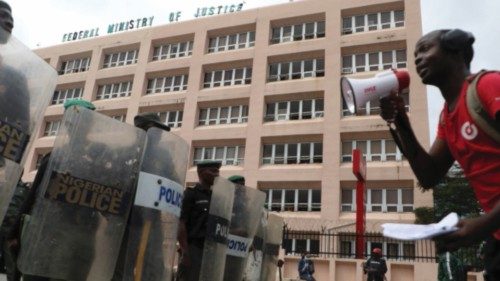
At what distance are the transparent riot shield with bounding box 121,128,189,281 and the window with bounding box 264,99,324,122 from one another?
19.9 m

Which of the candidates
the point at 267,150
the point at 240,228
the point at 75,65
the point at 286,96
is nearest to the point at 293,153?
the point at 267,150

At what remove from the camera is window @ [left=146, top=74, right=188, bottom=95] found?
2753 cm

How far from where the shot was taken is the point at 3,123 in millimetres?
2512

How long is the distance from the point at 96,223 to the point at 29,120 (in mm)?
825

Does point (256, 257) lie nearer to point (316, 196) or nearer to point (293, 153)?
point (316, 196)

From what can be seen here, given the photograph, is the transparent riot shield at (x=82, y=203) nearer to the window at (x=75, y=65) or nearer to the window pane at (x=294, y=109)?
the window pane at (x=294, y=109)

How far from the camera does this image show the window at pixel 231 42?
2673 cm

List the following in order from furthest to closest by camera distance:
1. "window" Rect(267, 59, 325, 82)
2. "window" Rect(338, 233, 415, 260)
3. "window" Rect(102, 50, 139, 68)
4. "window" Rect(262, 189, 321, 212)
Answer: "window" Rect(102, 50, 139, 68) < "window" Rect(267, 59, 325, 82) < "window" Rect(262, 189, 321, 212) < "window" Rect(338, 233, 415, 260)

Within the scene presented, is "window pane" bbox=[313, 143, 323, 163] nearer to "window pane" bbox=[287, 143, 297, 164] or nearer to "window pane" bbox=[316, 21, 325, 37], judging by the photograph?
"window pane" bbox=[287, 143, 297, 164]

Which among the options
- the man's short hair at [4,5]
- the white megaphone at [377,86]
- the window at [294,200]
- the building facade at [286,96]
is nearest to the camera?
the white megaphone at [377,86]

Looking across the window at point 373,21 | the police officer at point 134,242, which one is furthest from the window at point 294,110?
the police officer at point 134,242

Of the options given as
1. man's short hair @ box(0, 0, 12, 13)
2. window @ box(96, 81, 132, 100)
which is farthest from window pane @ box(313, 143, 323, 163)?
man's short hair @ box(0, 0, 12, 13)

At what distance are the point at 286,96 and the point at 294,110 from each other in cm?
86

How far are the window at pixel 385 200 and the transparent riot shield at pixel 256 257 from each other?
15310 mm
